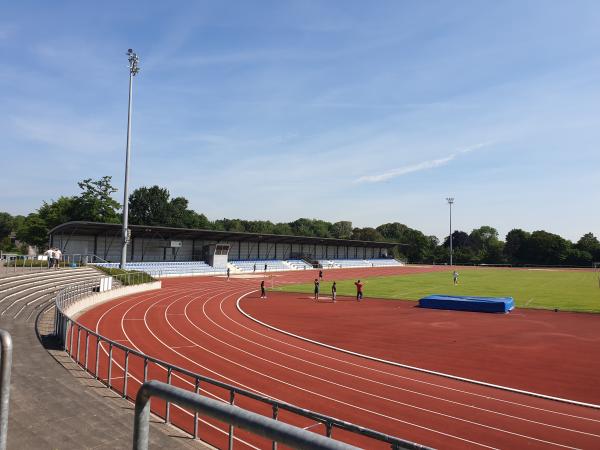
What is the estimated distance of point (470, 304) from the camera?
Answer: 1104 inches

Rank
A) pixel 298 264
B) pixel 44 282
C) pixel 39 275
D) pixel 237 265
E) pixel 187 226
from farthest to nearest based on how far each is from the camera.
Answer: pixel 187 226
pixel 298 264
pixel 237 265
pixel 39 275
pixel 44 282

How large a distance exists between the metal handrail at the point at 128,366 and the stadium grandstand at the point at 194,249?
22.8 m

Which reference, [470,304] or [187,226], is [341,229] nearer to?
[187,226]

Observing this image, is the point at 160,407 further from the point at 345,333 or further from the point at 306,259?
the point at 306,259

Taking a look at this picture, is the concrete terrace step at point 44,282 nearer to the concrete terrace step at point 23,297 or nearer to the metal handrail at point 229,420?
the concrete terrace step at point 23,297

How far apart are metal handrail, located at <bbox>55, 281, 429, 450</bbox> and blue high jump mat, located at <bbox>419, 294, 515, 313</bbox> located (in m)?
20.3

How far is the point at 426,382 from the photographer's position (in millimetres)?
13344

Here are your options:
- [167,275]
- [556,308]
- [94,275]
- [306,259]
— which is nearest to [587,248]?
[306,259]

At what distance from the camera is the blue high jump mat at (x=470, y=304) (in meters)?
27.3

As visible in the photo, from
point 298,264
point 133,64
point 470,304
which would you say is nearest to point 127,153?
point 133,64

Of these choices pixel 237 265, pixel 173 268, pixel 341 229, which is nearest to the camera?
pixel 173 268

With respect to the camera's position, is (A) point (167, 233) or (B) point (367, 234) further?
(B) point (367, 234)

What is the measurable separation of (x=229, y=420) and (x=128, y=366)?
13.4m

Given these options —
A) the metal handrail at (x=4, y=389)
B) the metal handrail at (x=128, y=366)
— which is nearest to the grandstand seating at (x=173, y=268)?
the metal handrail at (x=128, y=366)
